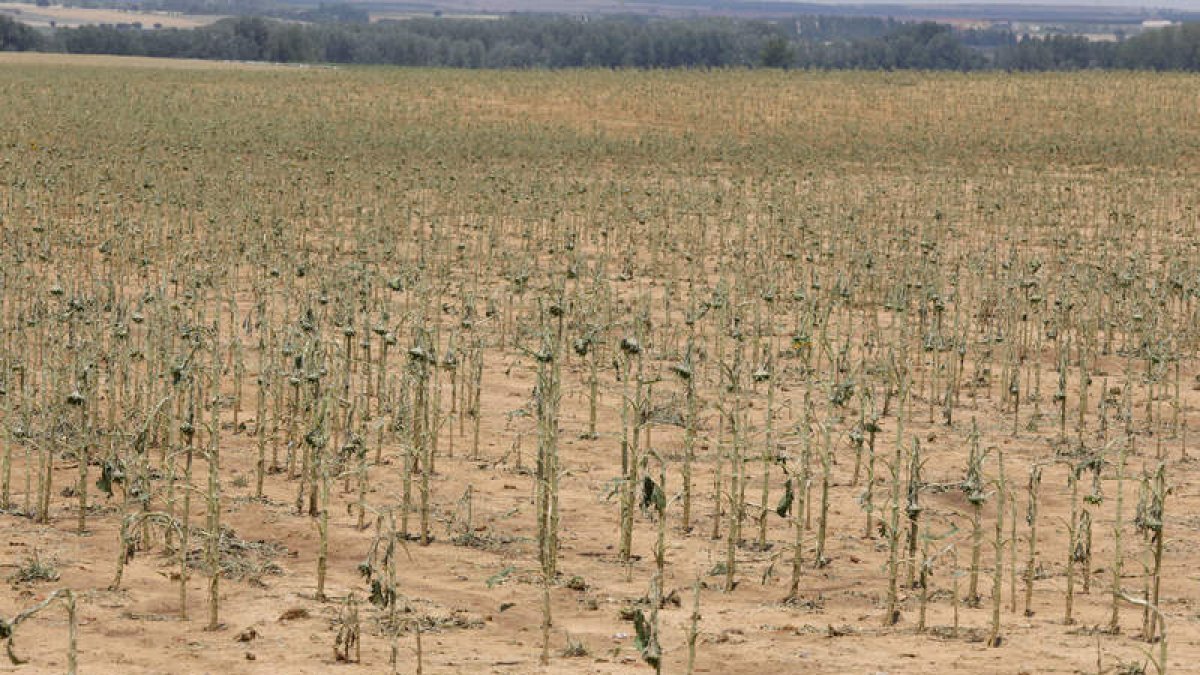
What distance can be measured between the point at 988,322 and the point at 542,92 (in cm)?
3514

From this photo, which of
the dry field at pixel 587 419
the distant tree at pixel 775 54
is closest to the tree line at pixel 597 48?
the distant tree at pixel 775 54

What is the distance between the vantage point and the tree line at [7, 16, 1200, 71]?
360 feet

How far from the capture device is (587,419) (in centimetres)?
1284

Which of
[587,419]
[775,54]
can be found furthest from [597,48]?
[587,419]

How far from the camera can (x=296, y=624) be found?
316 inches

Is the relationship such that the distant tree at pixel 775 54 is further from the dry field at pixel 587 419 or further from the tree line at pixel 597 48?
the dry field at pixel 587 419

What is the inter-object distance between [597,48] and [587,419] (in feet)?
453

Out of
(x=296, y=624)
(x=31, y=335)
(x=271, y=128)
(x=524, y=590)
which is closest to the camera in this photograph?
(x=296, y=624)

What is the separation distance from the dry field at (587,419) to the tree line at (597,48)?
3219 inches

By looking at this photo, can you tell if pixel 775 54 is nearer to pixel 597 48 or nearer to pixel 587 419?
pixel 597 48

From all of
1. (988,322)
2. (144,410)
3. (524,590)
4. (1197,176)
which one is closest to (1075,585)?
(524,590)

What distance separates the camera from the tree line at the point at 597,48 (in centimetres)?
10969

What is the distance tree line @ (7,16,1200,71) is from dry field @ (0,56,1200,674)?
81.8m

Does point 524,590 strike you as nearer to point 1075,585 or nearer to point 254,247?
point 1075,585
